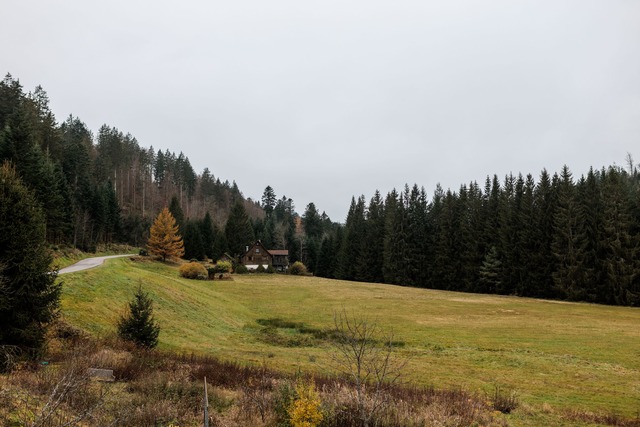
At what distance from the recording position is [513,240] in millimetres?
68938

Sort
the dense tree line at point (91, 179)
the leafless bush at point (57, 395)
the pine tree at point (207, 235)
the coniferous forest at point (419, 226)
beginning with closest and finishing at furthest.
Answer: the leafless bush at point (57, 395)
the dense tree line at point (91, 179)
the coniferous forest at point (419, 226)
the pine tree at point (207, 235)

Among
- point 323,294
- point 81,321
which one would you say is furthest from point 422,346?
point 323,294

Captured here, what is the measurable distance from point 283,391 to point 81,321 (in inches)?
538

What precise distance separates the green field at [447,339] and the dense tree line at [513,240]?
18146mm

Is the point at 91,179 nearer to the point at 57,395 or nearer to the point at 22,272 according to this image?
the point at 22,272

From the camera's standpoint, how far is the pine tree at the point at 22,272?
11961 mm

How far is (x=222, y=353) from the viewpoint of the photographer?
64.5 ft

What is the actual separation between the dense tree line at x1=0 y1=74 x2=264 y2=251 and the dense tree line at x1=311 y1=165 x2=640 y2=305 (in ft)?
130

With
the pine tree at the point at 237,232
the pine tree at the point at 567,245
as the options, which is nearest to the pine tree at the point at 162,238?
the pine tree at the point at 237,232

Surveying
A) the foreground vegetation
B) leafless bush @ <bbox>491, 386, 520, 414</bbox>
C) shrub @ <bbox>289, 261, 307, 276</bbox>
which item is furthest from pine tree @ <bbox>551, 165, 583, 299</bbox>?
the foreground vegetation

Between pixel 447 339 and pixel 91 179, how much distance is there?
96152mm

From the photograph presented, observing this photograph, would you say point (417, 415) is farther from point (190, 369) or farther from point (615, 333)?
point (615, 333)

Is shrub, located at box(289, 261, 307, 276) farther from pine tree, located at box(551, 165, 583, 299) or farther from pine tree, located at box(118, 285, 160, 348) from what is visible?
pine tree, located at box(118, 285, 160, 348)

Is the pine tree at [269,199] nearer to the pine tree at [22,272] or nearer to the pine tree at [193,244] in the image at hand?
the pine tree at [193,244]
